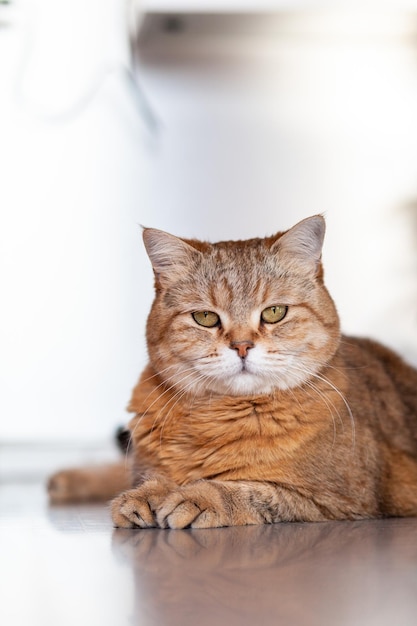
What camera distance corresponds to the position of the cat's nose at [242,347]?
2.22 m

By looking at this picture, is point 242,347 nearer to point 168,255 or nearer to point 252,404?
point 252,404

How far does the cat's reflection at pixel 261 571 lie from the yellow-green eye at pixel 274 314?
50cm

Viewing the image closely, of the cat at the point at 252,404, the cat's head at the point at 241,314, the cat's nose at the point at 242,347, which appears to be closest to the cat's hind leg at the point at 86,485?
the cat at the point at 252,404

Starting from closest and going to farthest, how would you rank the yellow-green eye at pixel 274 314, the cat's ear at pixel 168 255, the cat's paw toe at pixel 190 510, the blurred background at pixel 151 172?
the cat's paw toe at pixel 190 510 → the yellow-green eye at pixel 274 314 → the cat's ear at pixel 168 255 → the blurred background at pixel 151 172

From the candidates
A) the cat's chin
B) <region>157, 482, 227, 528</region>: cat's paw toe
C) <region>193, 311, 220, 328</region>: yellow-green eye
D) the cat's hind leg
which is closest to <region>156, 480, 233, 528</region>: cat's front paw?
<region>157, 482, 227, 528</region>: cat's paw toe

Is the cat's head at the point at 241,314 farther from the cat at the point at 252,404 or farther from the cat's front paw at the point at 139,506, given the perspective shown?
the cat's front paw at the point at 139,506

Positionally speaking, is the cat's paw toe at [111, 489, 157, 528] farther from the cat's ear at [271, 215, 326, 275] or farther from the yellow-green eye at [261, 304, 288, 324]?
the cat's ear at [271, 215, 326, 275]

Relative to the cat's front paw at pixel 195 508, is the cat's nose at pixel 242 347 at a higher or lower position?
higher

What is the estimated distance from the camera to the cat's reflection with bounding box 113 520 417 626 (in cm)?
128

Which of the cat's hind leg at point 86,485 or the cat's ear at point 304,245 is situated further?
the cat's hind leg at point 86,485

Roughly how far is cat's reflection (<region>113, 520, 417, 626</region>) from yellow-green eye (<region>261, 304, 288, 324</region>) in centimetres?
50

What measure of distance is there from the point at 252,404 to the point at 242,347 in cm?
19

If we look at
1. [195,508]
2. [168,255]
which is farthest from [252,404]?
[168,255]

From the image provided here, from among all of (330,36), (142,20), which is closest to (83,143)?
(142,20)
